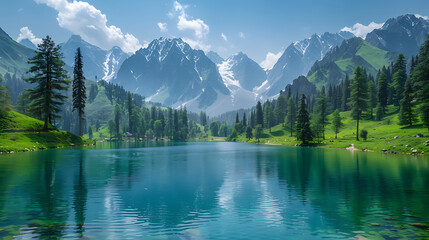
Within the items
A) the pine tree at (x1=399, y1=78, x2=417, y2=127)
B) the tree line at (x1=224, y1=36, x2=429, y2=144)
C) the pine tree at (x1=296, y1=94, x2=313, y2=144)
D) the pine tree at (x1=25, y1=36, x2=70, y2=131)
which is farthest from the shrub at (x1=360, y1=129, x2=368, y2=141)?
the pine tree at (x1=25, y1=36, x2=70, y2=131)

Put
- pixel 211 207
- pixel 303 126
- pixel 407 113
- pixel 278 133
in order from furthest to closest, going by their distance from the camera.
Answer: pixel 278 133 → pixel 303 126 → pixel 407 113 → pixel 211 207

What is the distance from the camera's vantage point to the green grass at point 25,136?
5747 cm

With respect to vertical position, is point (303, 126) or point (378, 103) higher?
point (378, 103)

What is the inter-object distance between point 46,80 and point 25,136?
60.9 feet

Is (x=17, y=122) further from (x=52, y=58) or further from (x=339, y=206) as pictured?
(x=339, y=206)

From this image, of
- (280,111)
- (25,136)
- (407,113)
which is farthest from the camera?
(280,111)

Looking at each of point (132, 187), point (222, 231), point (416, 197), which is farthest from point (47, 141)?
point (416, 197)

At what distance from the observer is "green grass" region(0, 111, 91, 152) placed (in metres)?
57.5

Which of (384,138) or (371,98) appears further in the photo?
(371,98)

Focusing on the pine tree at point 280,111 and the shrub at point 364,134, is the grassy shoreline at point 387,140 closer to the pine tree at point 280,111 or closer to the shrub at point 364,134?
the shrub at point 364,134

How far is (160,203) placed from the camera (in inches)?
731

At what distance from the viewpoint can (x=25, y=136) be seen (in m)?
63.3

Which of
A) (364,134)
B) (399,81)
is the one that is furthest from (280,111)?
(364,134)

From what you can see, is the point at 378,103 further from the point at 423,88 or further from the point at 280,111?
the point at 280,111
